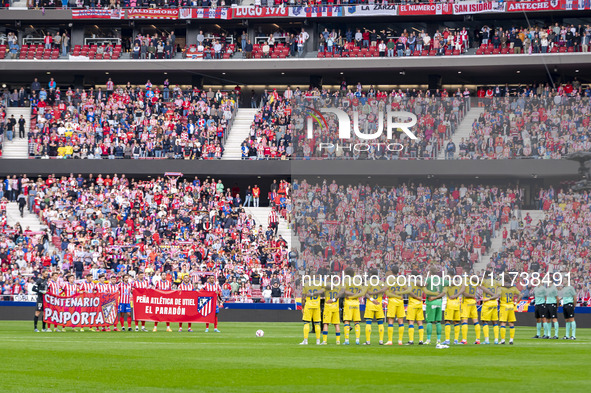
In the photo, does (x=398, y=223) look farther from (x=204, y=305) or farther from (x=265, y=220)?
(x=265, y=220)

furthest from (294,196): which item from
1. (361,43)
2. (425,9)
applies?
(361,43)

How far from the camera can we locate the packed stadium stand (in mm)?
33688

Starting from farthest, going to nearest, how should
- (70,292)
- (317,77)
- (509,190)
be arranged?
1. (317,77)
2. (509,190)
3. (70,292)

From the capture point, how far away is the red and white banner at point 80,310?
29.1 m

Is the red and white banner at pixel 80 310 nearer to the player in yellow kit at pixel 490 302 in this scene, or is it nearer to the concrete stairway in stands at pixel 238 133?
the player in yellow kit at pixel 490 302

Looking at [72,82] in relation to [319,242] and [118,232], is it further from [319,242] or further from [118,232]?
[319,242]

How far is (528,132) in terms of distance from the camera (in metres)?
36.2

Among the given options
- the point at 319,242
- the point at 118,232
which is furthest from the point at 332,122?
the point at 118,232

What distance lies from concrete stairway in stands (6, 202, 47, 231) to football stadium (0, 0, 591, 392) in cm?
27

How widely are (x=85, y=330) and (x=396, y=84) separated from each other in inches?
1281

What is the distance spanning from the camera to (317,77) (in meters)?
56.7

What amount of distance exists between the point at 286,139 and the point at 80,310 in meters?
22.5

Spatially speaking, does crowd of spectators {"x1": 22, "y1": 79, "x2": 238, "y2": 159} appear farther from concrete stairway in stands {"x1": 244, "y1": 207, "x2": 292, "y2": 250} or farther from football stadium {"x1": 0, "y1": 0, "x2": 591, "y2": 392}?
concrete stairway in stands {"x1": 244, "y1": 207, "x2": 292, "y2": 250}

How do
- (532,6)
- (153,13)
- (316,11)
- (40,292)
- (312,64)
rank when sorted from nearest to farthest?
(40,292) < (532,6) < (312,64) < (316,11) < (153,13)
